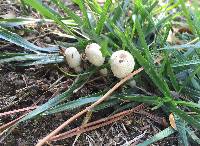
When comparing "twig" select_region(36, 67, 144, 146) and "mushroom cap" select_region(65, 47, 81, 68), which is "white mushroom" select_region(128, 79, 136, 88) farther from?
"mushroom cap" select_region(65, 47, 81, 68)

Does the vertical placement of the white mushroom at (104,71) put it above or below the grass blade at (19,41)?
below

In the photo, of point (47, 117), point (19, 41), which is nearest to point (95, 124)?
point (47, 117)

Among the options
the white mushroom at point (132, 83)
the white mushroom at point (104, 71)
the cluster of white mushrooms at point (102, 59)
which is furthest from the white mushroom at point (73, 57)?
the white mushroom at point (132, 83)

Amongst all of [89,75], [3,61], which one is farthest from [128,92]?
[3,61]

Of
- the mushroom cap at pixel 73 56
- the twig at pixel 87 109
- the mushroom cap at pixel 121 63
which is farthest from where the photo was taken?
the mushroom cap at pixel 73 56

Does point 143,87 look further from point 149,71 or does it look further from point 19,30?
point 19,30

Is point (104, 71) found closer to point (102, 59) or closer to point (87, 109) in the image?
point (102, 59)

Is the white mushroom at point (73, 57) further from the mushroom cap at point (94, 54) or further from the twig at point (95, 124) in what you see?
the twig at point (95, 124)
